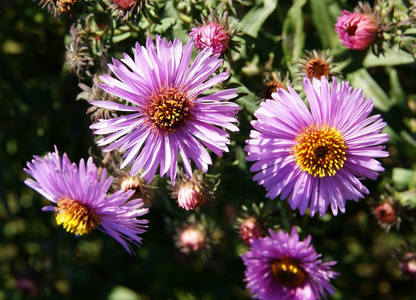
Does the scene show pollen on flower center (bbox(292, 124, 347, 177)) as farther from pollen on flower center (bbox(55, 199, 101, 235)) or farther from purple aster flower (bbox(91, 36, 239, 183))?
pollen on flower center (bbox(55, 199, 101, 235))

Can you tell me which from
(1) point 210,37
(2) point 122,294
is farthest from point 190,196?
(2) point 122,294

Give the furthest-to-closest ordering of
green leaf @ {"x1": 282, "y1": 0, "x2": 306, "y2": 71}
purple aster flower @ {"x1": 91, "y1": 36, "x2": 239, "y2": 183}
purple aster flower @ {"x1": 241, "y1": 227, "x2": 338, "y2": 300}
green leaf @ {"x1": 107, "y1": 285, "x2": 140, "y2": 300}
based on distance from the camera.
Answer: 1. green leaf @ {"x1": 107, "y1": 285, "x2": 140, "y2": 300}
2. green leaf @ {"x1": 282, "y1": 0, "x2": 306, "y2": 71}
3. purple aster flower @ {"x1": 241, "y1": 227, "x2": 338, "y2": 300}
4. purple aster flower @ {"x1": 91, "y1": 36, "x2": 239, "y2": 183}

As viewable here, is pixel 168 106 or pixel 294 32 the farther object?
pixel 294 32

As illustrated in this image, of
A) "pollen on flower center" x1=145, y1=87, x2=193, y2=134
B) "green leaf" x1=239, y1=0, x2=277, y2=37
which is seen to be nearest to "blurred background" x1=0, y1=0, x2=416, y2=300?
"green leaf" x1=239, y1=0, x2=277, y2=37

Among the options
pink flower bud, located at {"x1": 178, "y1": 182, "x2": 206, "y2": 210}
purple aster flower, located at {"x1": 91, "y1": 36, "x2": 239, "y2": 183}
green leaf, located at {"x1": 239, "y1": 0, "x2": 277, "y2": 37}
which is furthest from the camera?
green leaf, located at {"x1": 239, "y1": 0, "x2": 277, "y2": 37}

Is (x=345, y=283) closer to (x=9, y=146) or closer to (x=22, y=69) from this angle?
(x=9, y=146)

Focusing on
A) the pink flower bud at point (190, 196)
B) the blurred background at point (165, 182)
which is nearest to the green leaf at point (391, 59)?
the blurred background at point (165, 182)

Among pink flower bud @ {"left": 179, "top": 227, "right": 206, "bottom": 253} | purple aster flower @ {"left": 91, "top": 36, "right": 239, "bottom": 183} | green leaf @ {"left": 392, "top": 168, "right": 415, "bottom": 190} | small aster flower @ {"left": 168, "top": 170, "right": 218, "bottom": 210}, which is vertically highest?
purple aster flower @ {"left": 91, "top": 36, "right": 239, "bottom": 183}

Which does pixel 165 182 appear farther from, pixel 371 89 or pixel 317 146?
pixel 371 89

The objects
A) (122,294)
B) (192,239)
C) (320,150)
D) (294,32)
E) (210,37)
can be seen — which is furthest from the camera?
(122,294)
